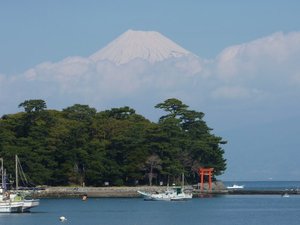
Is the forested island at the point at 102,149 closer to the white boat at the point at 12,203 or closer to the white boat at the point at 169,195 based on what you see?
the white boat at the point at 169,195

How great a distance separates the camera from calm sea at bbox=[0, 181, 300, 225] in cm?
8300

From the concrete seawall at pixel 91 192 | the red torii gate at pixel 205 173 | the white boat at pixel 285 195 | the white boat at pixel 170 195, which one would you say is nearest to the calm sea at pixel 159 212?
the white boat at pixel 170 195

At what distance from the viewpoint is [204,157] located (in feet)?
414

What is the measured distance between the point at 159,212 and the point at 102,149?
984 inches

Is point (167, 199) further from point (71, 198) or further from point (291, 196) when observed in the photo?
point (291, 196)

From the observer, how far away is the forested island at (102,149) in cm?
11812

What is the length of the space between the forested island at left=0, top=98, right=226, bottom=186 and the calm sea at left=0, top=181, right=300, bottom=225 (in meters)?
4.02

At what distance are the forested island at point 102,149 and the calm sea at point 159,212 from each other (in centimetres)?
402

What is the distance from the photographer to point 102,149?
119062 mm

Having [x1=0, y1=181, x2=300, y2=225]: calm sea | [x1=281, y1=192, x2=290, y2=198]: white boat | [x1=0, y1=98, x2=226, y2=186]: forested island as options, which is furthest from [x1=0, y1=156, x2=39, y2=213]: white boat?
[x1=281, y1=192, x2=290, y2=198]: white boat

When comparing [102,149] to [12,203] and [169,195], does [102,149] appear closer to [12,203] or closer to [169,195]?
[169,195]

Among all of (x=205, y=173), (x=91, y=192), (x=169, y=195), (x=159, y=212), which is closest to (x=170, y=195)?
(x=169, y=195)

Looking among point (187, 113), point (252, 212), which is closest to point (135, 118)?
point (187, 113)

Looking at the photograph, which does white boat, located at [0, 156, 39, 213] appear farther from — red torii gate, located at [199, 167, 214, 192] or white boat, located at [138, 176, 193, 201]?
red torii gate, located at [199, 167, 214, 192]
